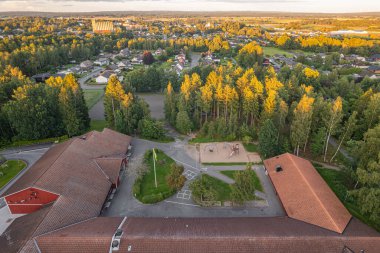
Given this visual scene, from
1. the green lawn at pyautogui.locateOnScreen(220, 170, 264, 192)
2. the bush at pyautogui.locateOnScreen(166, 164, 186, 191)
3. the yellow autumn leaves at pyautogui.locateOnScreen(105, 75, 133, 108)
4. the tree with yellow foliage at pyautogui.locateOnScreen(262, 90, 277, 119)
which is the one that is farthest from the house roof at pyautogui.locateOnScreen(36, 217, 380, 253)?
the yellow autumn leaves at pyautogui.locateOnScreen(105, 75, 133, 108)

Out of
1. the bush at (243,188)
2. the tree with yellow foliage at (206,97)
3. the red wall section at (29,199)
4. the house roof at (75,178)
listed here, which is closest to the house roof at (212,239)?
the house roof at (75,178)

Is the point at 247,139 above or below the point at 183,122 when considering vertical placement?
below

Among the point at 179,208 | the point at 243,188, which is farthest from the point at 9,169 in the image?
the point at 243,188

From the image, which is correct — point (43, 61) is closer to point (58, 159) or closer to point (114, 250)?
point (58, 159)

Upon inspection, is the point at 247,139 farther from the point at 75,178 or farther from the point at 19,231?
the point at 19,231

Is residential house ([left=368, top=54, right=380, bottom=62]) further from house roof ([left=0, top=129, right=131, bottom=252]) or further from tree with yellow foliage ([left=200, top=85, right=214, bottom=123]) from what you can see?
house roof ([left=0, top=129, right=131, bottom=252])

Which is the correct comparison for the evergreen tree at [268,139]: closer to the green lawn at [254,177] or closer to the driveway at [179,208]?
the green lawn at [254,177]
